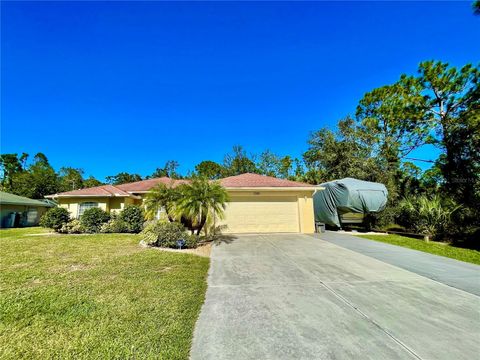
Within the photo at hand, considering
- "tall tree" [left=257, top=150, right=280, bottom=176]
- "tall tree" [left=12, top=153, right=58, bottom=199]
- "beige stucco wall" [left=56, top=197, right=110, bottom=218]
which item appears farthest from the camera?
"tall tree" [left=257, top=150, right=280, bottom=176]

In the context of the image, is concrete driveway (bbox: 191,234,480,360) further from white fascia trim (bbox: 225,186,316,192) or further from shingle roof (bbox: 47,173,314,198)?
shingle roof (bbox: 47,173,314,198)

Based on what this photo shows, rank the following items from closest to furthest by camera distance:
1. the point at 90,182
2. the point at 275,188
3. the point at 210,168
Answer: the point at 275,188, the point at 210,168, the point at 90,182

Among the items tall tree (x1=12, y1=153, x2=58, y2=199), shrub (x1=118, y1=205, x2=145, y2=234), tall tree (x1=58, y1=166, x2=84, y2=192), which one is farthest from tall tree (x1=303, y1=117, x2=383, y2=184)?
tall tree (x1=58, y1=166, x2=84, y2=192)

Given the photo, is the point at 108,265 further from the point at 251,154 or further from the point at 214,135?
the point at 251,154

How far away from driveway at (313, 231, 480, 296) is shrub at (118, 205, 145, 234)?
11.4 m

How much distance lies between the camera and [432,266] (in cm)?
676

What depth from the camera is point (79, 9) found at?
8914 mm

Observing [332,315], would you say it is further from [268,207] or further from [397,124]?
[397,124]

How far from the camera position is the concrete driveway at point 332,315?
9.31 ft

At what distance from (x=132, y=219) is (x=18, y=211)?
15.5 m

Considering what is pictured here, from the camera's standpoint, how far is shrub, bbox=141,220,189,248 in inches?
362

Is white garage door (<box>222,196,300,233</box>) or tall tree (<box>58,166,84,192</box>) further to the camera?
tall tree (<box>58,166,84,192</box>)

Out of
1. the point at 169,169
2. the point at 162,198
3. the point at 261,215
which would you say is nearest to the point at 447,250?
the point at 261,215

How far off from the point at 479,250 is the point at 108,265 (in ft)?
45.7
